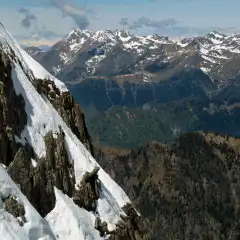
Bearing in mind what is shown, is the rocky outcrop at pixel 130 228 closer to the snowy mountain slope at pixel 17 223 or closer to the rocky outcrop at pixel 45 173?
the rocky outcrop at pixel 45 173

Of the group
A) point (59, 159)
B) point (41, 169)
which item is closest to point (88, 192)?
point (59, 159)

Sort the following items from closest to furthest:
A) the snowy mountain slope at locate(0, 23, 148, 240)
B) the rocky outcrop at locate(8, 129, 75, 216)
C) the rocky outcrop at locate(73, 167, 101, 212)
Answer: the rocky outcrop at locate(8, 129, 75, 216), the snowy mountain slope at locate(0, 23, 148, 240), the rocky outcrop at locate(73, 167, 101, 212)

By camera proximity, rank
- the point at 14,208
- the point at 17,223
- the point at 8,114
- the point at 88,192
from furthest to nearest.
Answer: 1. the point at 88,192
2. the point at 8,114
3. the point at 14,208
4. the point at 17,223

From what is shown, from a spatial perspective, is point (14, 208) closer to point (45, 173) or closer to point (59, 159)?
point (45, 173)

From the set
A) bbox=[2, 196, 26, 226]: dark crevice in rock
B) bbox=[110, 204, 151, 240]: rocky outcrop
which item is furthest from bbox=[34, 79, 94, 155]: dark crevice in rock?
bbox=[2, 196, 26, 226]: dark crevice in rock

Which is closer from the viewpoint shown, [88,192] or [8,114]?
[8,114]

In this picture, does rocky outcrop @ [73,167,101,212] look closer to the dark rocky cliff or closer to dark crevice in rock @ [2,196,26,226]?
the dark rocky cliff

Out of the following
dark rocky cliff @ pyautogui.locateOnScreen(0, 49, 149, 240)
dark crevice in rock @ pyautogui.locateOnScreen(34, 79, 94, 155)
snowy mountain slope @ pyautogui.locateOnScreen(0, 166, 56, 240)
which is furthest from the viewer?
dark crevice in rock @ pyautogui.locateOnScreen(34, 79, 94, 155)

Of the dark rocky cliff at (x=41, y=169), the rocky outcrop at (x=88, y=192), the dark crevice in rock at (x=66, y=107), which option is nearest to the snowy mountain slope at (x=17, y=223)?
the dark rocky cliff at (x=41, y=169)
